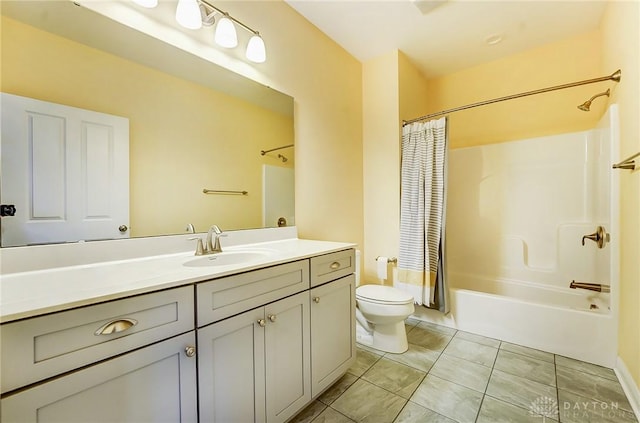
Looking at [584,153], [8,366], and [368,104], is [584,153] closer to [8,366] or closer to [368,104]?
[368,104]

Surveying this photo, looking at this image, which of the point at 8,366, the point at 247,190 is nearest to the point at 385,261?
the point at 247,190

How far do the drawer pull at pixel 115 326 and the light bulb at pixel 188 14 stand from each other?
52.8 inches

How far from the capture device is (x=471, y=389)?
1.44 m

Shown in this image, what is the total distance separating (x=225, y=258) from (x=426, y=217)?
1618mm

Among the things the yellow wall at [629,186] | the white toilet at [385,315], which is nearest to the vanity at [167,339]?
the white toilet at [385,315]

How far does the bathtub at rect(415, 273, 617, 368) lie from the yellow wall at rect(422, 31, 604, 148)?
149cm

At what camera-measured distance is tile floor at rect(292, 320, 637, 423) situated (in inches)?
49.6

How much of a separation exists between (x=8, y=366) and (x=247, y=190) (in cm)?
116

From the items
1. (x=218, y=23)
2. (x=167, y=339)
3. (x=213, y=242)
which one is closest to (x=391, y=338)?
(x=213, y=242)

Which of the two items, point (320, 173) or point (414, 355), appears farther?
point (320, 173)

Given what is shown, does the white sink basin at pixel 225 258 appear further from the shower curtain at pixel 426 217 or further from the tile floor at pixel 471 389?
the shower curtain at pixel 426 217

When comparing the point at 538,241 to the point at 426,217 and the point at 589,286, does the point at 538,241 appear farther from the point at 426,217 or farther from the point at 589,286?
the point at 426,217

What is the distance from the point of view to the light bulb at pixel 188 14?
48.4 inches

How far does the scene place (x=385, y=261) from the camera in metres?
2.27
